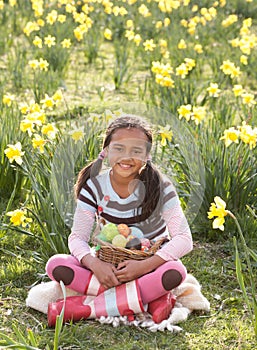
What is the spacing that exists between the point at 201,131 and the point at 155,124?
811mm

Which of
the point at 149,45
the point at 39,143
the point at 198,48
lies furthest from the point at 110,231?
the point at 198,48

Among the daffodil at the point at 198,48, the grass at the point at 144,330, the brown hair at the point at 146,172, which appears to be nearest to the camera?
the grass at the point at 144,330

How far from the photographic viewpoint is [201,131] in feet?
13.0

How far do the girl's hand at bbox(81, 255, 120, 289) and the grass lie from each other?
0.56ft

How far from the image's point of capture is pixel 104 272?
2820 mm

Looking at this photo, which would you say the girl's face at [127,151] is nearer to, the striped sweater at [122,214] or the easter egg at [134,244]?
Answer: the striped sweater at [122,214]

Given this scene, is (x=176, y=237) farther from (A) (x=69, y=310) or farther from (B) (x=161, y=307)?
(A) (x=69, y=310)

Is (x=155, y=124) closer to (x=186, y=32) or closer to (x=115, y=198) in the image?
(x=115, y=198)

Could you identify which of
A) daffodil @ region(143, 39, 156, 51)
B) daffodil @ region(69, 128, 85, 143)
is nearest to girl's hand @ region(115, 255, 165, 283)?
daffodil @ region(69, 128, 85, 143)

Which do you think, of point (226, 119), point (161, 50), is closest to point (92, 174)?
point (226, 119)

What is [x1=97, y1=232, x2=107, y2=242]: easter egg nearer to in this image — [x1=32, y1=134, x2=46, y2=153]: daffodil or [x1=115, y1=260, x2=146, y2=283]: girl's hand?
[x1=115, y1=260, x2=146, y2=283]: girl's hand

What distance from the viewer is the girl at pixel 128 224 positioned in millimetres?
2816

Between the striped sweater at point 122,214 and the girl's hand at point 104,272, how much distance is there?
7 centimetres

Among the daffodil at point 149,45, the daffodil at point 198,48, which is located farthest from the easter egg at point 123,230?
the daffodil at point 198,48
